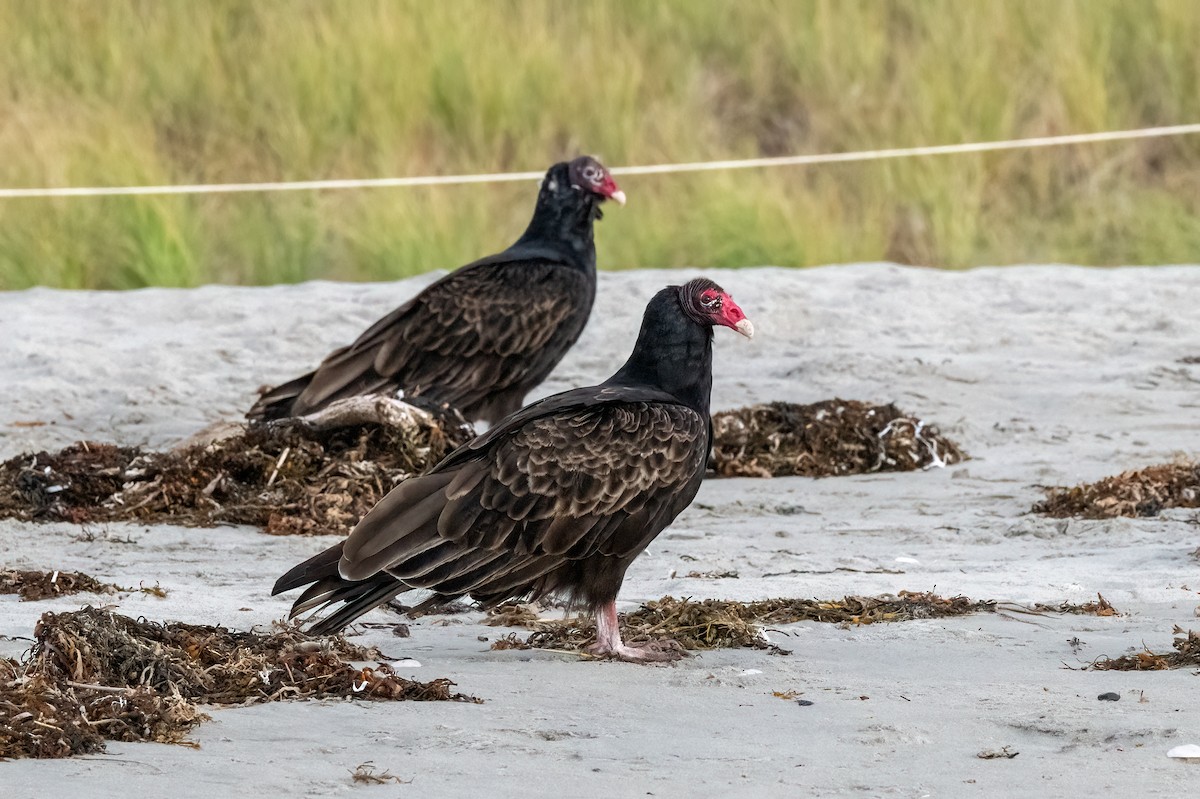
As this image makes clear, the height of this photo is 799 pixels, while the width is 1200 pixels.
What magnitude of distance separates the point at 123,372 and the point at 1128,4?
892cm

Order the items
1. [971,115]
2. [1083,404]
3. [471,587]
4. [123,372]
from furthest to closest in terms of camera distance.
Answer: [971,115]
[123,372]
[1083,404]
[471,587]

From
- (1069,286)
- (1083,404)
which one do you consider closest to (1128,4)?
(1069,286)

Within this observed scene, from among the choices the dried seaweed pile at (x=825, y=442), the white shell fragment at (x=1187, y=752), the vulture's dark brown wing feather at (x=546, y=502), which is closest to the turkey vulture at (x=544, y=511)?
the vulture's dark brown wing feather at (x=546, y=502)

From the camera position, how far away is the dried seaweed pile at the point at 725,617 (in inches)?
175

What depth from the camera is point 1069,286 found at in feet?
34.1

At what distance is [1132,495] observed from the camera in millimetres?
6156

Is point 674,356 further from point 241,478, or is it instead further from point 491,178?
point 491,178

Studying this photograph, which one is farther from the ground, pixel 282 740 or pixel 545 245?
pixel 545 245

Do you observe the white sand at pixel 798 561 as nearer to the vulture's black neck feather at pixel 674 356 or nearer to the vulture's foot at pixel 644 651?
the vulture's foot at pixel 644 651

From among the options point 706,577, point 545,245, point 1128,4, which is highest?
point 1128,4

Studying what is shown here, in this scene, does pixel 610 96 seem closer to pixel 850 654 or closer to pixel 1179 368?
pixel 1179 368

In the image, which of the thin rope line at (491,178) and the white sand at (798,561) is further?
the thin rope line at (491,178)

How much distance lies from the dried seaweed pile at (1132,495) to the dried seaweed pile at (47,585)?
2.95 metres

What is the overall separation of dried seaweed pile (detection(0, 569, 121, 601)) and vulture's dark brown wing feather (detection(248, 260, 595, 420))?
217cm
